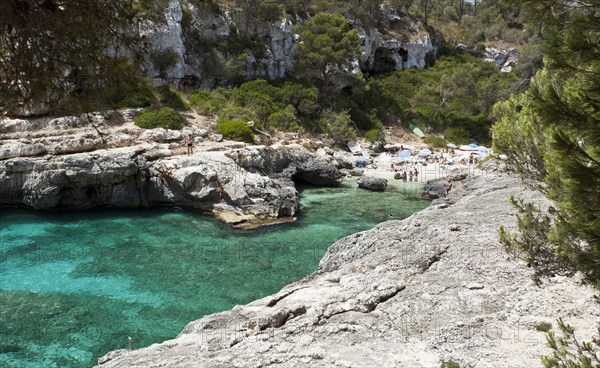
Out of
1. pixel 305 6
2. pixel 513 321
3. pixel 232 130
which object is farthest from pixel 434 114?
pixel 513 321

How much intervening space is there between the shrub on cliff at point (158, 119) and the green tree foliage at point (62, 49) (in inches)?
979

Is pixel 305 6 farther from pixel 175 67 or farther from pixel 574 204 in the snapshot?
pixel 574 204

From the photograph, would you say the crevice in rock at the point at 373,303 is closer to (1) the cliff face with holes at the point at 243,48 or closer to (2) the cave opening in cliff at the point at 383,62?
(1) the cliff face with holes at the point at 243,48

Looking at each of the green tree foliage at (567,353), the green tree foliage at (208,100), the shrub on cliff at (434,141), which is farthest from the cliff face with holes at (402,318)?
the shrub on cliff at (434,141)

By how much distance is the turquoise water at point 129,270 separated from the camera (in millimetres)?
11586

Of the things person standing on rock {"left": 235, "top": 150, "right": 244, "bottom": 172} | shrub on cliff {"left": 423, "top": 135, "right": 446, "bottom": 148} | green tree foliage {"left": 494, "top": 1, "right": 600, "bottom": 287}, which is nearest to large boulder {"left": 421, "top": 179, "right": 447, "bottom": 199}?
person standing on rock {"left": 235, "top": 150, "right": 244, "bottom": 172}

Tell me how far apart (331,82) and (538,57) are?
68.0 ft

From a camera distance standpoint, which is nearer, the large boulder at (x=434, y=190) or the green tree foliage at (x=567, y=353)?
the green tree foliage at (x=567, y=353)

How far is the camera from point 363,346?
7457mm

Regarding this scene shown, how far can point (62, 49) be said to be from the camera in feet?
13.0

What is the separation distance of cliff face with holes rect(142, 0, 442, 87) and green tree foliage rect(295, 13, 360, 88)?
2.09 metres

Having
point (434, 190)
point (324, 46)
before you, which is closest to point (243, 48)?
point (324, 46)

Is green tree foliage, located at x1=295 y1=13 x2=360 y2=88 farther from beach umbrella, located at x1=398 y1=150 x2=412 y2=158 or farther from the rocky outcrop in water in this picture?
the rocky outcrop in water

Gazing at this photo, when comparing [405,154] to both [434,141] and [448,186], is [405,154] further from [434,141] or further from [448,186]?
[448,186]
